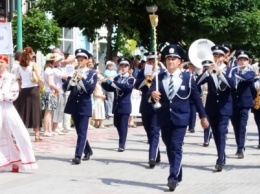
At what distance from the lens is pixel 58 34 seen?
20.1m

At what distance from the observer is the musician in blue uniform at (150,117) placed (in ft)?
40.5

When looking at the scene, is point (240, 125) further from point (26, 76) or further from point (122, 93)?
point (26, 76)

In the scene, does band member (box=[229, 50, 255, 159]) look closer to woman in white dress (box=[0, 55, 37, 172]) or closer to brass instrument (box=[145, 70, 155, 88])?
brass instrument (box=[145, 70, 155, 88])

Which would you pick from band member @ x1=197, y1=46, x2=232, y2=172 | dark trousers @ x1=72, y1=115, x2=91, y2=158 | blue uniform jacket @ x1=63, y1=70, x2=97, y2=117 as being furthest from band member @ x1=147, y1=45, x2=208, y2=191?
dark trousers @ x1=72, y1=115, x2=91, y2=158

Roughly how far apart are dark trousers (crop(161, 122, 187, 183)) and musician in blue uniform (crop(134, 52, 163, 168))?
5.84 feet

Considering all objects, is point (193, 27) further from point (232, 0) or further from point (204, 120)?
point (204, 120)

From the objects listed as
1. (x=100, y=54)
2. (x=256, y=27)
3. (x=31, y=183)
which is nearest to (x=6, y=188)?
(x=31, y=183)

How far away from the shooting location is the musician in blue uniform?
12344mm

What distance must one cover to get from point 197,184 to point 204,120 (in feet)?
2.89

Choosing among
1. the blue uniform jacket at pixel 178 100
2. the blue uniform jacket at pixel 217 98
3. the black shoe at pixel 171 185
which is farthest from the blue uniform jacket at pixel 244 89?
the black shoe at pixel 171 185

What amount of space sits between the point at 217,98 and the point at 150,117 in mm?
1243

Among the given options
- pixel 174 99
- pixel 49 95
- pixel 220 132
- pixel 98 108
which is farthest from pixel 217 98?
pixel 98 108

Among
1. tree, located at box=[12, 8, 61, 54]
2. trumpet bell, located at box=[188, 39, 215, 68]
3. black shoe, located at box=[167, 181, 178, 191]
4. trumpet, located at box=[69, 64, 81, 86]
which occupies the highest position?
tree, located at box=[12, 8, 61, 54]

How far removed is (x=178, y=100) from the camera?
10398mm
